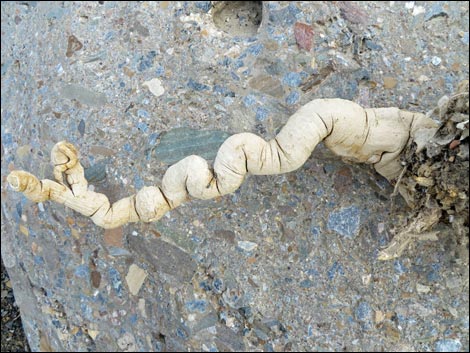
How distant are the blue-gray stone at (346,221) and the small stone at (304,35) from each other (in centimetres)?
51

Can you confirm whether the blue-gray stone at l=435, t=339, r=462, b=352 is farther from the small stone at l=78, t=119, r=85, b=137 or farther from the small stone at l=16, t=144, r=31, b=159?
the small stone at l=16, t=144, r=31, b=159

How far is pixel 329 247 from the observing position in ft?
5.65

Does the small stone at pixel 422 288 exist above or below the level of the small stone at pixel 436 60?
below

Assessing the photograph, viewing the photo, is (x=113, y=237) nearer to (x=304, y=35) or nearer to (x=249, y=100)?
(x=249, y=100)

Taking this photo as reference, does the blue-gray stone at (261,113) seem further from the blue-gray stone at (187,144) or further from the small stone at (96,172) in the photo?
the small stone at (96,172)

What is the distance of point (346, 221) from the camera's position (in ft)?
5.60

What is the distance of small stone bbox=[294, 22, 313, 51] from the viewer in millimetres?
1771

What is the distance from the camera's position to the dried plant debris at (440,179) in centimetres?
139

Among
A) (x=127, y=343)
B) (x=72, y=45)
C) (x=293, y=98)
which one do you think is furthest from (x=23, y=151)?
(x=293, y=98)

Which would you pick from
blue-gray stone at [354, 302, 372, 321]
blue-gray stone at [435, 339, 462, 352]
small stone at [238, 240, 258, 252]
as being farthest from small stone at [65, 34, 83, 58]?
blue-gray stone at [435, 339, 462, 352]

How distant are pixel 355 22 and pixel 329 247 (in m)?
0.69

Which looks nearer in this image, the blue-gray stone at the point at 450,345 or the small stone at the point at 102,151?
the blue-gray stone at the point at 450,345

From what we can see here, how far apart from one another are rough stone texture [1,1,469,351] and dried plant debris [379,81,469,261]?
0.13 metres

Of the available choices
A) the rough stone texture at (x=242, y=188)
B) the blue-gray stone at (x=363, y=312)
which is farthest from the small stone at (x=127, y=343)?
the blue-gray stone at (x=363, y=312)
